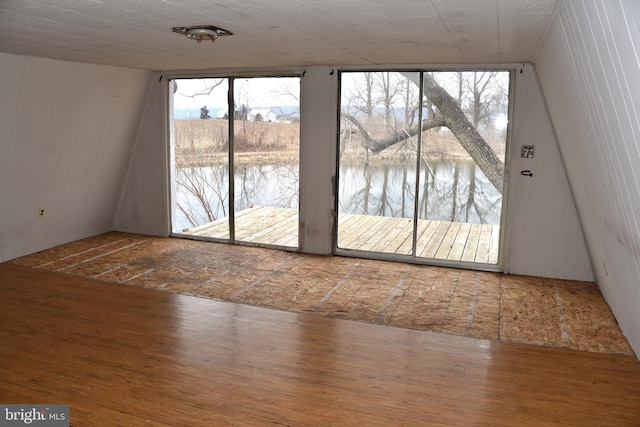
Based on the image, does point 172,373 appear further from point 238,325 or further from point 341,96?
point 341,96

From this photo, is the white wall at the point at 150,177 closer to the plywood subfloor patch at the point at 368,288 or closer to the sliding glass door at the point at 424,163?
the plywood subfloor patch at the point at 368,288

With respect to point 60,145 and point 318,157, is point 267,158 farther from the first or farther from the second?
point 60,145

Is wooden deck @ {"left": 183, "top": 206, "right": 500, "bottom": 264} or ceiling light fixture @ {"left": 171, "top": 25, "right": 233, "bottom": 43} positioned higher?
ceiling light fixture @ {"left": 171, "top": 25, "right": 233, "bottom": 43}

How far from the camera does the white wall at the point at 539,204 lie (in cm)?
568

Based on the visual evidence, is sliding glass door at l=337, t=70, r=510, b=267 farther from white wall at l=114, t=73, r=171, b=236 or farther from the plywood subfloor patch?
white wall at l=114, t=73, r=171, b=236

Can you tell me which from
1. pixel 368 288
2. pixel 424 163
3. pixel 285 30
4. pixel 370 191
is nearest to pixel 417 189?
pixel 424 163

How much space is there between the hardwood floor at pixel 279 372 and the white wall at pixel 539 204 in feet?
6.59

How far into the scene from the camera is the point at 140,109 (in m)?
7.23

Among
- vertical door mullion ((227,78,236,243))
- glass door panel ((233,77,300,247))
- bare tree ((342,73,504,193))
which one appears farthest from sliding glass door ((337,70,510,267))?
vertical door mullion ((227,78,236,243))

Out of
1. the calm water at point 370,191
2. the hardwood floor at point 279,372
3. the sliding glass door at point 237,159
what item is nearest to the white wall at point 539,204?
the calm water at point 370,191

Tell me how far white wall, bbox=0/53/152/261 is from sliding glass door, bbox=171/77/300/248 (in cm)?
76

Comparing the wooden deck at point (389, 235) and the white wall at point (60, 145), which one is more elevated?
the white wall at point (60, 145)

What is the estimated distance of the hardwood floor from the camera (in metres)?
3.13

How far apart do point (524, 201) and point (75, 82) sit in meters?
5.07
